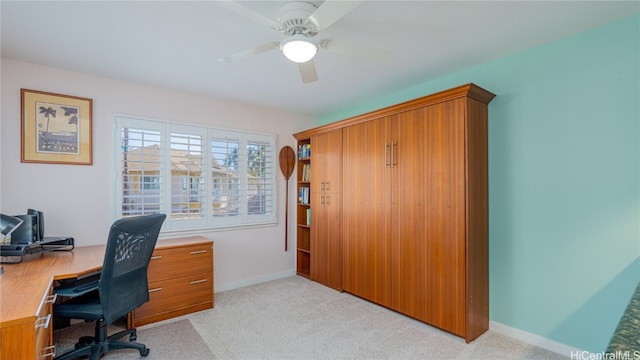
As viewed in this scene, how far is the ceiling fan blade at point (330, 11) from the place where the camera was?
1.36m


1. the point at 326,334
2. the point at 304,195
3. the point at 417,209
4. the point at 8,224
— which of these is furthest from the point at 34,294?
the point at 304,195

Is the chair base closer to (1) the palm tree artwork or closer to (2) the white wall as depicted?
(2) the white wall

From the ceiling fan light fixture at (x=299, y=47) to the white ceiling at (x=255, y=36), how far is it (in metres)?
0.26

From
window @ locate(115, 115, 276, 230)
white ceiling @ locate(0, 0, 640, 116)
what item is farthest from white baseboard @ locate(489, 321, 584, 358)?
window @ locate(115, 115, 276, 230)

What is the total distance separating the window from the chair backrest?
106 cm

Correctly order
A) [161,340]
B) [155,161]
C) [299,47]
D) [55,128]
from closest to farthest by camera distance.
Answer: [299,47] → [161,340] → [55,128] → [155,161]

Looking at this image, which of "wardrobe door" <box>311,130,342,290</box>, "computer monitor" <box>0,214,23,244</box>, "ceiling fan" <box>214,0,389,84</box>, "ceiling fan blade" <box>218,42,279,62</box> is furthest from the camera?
"wardrobe door" <box>311,130,342,290</box>

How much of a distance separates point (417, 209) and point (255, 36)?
1.99 metres

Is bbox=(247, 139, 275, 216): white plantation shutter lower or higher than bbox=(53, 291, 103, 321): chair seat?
higher

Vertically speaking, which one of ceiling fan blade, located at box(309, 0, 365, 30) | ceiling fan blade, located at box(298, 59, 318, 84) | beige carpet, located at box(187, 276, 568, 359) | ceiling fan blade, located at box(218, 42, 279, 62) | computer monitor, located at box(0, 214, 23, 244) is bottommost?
beige carpet, located at box(187, 276, 568, 359)

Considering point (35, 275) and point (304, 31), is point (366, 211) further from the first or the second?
point (35, 275)

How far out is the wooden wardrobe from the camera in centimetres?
240

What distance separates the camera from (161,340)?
8.01ft

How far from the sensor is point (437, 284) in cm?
255
